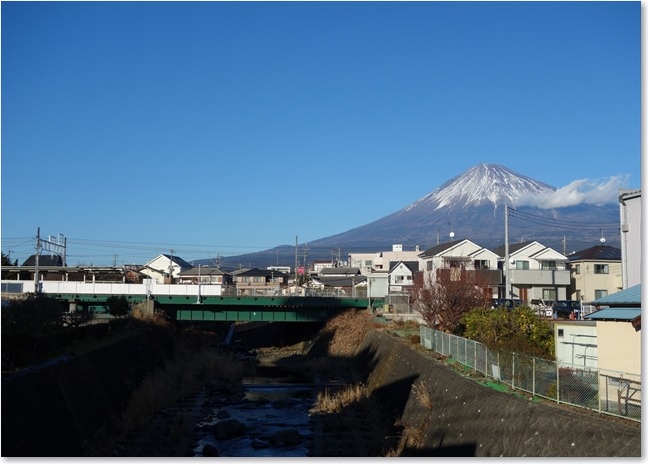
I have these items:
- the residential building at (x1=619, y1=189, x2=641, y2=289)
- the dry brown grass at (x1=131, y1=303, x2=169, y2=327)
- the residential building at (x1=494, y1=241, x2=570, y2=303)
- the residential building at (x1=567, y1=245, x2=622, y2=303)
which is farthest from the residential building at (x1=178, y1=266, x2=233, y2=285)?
the residential building at (x1=619, y1=189, x2=641, y2=289)

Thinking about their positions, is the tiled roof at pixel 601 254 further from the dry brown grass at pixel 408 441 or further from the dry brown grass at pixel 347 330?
the dry brown grass at pixel 408 441

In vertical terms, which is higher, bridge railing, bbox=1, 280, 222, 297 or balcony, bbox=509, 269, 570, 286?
balcony, bbox=509, 269, 570, 286

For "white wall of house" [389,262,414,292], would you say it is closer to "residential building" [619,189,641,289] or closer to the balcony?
the balcony

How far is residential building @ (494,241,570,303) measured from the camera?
2090 inches

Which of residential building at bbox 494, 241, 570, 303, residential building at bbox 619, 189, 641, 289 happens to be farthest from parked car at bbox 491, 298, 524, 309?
residential building at bbox 494, 241, 570, 303

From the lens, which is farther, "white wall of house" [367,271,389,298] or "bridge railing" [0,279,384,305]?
"white wall of house" [367,271,389,298]

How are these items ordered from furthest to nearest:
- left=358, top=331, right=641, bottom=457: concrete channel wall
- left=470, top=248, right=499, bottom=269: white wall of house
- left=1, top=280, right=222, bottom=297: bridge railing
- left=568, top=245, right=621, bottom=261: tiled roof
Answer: left=470, top=248, right=499, bottom=269: white wall of house, left=568, top=245, right=621, bottom=261: tiled roof, left=1, top=280, right=222, bottom=297: bridge railing, left=358, top=331, right=641, bottom=457: concrete channel wall

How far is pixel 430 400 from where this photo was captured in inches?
741

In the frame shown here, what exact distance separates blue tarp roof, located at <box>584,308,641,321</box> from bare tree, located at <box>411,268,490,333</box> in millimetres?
16276

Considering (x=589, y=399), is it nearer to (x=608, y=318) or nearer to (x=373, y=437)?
(x=608, y=318)

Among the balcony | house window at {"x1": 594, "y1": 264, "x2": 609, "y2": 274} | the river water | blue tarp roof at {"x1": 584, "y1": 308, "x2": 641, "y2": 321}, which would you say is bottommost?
the river water

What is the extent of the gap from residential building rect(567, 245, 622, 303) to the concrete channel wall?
3154 centimetres

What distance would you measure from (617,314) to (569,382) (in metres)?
2.23

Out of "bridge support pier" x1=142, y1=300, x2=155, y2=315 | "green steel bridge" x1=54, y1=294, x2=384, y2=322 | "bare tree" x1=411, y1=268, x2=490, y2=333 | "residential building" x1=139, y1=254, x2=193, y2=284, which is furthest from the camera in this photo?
"residential building" x1=139, y1=254, x2=193, y2=284
